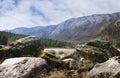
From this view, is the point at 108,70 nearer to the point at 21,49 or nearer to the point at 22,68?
the point at 22,68

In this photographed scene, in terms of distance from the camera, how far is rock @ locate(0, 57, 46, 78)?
Result: 56.0 ft

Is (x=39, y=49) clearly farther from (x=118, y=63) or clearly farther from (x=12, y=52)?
(x=118, y=63)

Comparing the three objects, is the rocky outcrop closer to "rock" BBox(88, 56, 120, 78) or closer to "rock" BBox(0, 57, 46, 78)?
"rock" BBox(0, 57, 46, 78)

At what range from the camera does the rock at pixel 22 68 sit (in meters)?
17.1

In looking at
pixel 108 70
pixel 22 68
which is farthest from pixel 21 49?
pixel 108 70

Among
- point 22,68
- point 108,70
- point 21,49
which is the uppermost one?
point 22,68

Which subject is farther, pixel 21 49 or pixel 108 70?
pixel 21 49

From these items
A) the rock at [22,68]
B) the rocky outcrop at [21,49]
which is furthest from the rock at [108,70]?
the rocky outcrop at [21,49]

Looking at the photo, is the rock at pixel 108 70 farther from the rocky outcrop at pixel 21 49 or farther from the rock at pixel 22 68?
the rocky outcrop at pixel 21 49

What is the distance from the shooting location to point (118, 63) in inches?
757

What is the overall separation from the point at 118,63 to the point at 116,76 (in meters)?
1.66

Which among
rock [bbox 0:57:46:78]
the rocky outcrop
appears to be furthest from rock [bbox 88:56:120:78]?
the rocky outcrop

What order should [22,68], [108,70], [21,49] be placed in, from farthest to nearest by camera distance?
[21,49] < [108,70] < [22,68]

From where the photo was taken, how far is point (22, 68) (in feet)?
57.3
